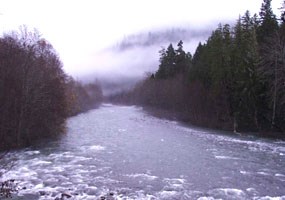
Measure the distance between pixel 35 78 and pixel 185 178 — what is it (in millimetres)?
19914

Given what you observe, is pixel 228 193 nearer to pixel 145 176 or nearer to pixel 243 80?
pixel 145 176

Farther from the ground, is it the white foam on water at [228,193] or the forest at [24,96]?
the forest at [24,96]

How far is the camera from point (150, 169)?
907 inches

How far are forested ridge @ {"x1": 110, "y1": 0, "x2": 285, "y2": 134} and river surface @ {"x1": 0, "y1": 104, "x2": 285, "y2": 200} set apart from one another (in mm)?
10491

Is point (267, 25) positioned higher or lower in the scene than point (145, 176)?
higher

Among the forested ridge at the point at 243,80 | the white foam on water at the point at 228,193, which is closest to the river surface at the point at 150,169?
the white foam on water at the point at 228,193

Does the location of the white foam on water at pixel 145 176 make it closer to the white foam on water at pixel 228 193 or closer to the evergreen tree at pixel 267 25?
the white foam on water at pixel 228 193

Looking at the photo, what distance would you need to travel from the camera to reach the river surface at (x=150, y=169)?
1791 centimetres

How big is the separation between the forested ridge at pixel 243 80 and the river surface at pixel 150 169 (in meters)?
10.5

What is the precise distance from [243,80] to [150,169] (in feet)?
101

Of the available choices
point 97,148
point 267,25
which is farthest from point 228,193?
point 267,25

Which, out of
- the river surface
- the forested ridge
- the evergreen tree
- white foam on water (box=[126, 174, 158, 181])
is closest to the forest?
the river surface

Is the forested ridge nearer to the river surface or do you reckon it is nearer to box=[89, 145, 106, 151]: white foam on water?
the river surface

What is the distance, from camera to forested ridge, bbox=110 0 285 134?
43.9m
